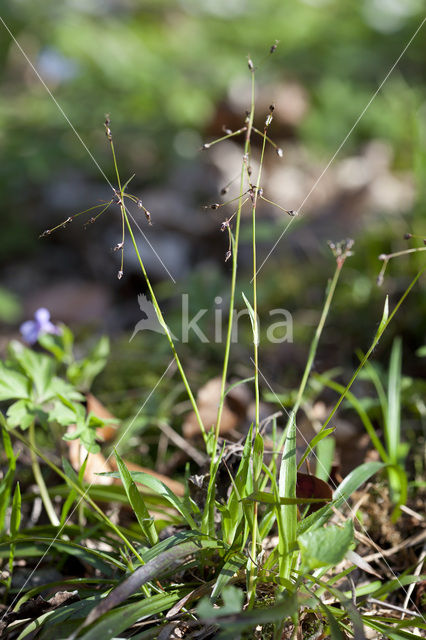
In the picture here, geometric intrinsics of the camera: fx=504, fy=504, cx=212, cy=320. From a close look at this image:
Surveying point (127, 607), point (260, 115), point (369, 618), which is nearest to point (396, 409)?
point (369, 618)

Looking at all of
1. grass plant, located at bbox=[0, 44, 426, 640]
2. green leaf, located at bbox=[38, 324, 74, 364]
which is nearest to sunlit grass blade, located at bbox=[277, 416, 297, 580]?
grass plant, located at bbox=[0, 44, 426, 640]

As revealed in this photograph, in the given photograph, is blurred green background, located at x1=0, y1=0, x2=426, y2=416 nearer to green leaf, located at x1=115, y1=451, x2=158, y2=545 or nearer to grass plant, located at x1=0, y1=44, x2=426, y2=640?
grass plant, located at x1=0, y1=44, x2=426, y2=640

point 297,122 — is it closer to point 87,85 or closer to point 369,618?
point 87,85

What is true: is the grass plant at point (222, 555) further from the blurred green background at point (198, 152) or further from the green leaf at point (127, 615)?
the blurred green background at point (198, 152)

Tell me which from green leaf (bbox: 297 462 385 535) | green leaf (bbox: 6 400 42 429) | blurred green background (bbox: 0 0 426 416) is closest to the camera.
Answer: green leaf (bbox: 297 462 385 535)

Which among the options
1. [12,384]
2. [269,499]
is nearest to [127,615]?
[269,499]
